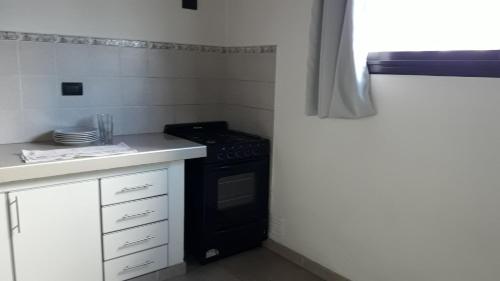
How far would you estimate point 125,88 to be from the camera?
2.73m

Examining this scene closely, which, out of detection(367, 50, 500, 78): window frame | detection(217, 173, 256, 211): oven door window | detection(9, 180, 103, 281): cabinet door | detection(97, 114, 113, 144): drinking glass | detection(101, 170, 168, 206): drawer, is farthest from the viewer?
detection(217, 173, 256, 211): oven door window

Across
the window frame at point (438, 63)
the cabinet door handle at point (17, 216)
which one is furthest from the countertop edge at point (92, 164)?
the window frame at point (438, 63)

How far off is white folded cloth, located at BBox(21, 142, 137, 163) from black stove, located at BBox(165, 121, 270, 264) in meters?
0.51

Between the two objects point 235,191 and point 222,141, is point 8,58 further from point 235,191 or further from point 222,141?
point 235,191

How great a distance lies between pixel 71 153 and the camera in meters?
2.11

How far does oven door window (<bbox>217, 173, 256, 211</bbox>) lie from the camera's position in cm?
262

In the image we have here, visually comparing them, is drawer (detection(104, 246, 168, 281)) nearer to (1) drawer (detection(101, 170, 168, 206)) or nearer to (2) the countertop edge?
(1) drawer (detection(101, 170, 168, 206))

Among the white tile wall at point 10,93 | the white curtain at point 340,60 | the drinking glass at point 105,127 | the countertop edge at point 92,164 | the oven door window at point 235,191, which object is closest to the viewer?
the countertop edge at point 92,164

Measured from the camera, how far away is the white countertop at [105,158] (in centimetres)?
186

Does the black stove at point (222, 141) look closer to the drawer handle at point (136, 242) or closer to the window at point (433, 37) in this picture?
the drawer handle at point (136, 242)

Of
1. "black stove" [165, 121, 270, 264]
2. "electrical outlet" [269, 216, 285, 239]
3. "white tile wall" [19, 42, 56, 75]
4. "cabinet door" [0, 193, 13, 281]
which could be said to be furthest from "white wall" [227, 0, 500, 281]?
"cabinet door" [0, 193, 13, 281]

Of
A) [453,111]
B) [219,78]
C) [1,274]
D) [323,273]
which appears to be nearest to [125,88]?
[219,78]

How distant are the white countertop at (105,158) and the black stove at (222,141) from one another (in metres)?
0.09

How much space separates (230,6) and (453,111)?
6.15 ft
